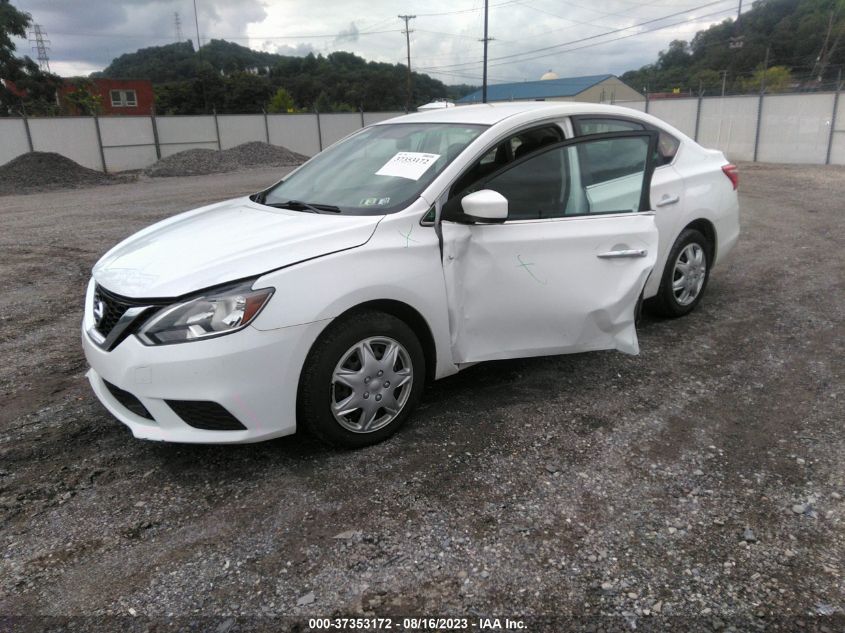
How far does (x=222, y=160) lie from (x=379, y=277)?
26455 mm

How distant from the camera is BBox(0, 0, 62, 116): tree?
40.5 m

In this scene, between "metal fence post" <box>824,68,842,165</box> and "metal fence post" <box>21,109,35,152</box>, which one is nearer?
"metal fence post" <box>824,68,842,165</box>

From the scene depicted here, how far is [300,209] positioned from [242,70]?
249 feet

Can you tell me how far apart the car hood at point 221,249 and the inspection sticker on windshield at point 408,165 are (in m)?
0.46

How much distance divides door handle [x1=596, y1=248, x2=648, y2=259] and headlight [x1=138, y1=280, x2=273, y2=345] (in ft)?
6.66

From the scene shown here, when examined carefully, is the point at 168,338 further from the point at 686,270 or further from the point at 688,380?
the point at 686,270

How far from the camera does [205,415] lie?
2.80 metres

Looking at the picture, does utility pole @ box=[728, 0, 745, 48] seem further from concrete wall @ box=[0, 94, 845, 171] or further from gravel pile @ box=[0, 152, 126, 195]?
gravel pile @ box=[0, 152, 126, 195]

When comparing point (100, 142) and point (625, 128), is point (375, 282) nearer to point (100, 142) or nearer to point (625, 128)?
point (625, 128)

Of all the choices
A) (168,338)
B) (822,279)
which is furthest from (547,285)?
(822,279)

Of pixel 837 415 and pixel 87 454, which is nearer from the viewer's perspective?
pixel 87 454

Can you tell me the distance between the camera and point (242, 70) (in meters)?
71.6

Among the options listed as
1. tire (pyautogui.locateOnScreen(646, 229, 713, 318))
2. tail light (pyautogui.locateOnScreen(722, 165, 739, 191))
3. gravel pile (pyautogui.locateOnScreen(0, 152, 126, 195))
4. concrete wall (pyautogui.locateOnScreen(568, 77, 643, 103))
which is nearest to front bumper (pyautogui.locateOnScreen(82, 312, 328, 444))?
tire (pyautogui.locateOnScreen(646, 229, 713, 318))

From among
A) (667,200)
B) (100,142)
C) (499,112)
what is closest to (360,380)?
(499,112)
